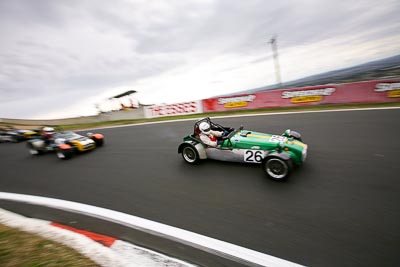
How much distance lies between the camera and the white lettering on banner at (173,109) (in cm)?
1692

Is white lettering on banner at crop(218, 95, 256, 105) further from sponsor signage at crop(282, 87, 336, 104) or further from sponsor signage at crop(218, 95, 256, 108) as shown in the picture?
sponsor signage at crop(282, 87, 336, 104)

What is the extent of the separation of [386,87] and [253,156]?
10.2 meters

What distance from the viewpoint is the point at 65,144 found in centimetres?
795

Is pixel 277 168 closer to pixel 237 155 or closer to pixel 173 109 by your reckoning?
pixel 237 155

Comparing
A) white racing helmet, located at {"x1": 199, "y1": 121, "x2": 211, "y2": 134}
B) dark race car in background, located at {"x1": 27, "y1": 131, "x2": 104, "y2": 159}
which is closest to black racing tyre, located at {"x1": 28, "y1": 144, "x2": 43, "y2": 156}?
dark race car in background, located at {"x1": 27, "y1": 131, "x2": 104, "y2": 159}

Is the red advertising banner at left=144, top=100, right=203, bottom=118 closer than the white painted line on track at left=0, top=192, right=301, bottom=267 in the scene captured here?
No

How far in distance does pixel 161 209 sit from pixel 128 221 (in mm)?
589

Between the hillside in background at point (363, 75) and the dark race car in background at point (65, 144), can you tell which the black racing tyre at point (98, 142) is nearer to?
the dark race car in background at point (65, 144)

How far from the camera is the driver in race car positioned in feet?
17.7

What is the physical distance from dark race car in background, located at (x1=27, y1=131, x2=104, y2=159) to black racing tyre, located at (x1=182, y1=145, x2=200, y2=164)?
4753 millimetres

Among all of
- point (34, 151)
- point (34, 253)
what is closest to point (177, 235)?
point (34, 253)

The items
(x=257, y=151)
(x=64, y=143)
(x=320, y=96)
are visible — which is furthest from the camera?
(x=320, y=96)

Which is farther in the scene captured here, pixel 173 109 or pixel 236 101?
pixel 173 109

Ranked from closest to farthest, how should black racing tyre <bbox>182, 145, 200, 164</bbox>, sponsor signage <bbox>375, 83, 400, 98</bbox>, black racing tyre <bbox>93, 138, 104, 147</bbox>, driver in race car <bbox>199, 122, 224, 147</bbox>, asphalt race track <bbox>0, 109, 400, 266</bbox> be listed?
1. asphalt race track <bbox>0, 109, 400, 266</bbox>
2. driver in race car <bbox>199, 122, 224, 147</bbox>
3. black racing tyre <bbox>182, 145, 200, 164</bbox>
4. black racing tyre <bbox>93, 138, 104, 147</bbox>
5. sponsor signage <bbox>375, 83, 400, 98</bbox>
